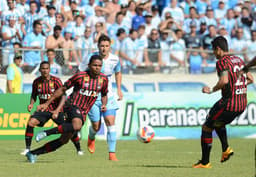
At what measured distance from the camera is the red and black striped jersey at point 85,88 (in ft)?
37.6

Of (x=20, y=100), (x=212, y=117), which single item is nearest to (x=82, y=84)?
(x=212, y=117)

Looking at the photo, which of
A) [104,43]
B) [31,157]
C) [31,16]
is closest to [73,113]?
[31,157]

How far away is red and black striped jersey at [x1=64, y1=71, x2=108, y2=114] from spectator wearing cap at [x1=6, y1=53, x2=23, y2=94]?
6.54m

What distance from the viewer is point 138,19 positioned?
2228 centimetres

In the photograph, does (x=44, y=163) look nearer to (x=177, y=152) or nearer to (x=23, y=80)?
(x=177, y=152)

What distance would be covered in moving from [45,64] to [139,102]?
6.11 m

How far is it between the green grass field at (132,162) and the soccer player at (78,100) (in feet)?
1.08

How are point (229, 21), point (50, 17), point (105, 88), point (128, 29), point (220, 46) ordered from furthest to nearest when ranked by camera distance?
point (229, 21)
point (128, 29)
point (50, 17)
point (105, 88)
point (220, 46)

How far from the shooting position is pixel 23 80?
60.4ft

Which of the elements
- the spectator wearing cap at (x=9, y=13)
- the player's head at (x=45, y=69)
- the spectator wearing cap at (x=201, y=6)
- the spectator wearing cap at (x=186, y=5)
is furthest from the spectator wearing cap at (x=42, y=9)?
the player's head at (x=45, y=69)

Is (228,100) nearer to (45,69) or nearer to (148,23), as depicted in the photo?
(45,69)

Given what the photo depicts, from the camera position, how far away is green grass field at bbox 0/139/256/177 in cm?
967

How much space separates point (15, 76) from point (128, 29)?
538 cm

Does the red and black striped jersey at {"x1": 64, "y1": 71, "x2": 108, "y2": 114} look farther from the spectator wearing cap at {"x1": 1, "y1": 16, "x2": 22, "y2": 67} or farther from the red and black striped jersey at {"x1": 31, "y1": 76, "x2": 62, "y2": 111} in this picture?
the spectator wearing cap at {"x1": 1, "y1": 16, "x2": 22, "y2": 67}
